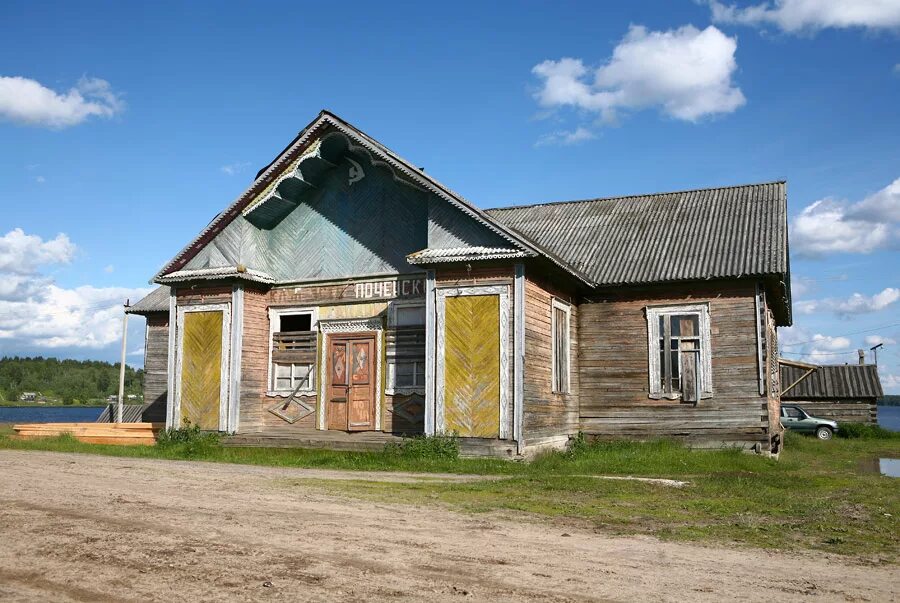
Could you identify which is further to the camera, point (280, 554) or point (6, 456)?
point (6, 456)

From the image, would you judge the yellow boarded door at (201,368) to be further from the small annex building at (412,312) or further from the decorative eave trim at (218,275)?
the decorative eave trim at (218,275)

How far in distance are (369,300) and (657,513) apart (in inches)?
413

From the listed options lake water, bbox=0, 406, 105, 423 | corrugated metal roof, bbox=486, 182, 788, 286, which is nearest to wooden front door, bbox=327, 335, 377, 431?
corrugated metal roof, bbox=486, 182, 788, 286

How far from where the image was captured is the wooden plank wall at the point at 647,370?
18.5 meters

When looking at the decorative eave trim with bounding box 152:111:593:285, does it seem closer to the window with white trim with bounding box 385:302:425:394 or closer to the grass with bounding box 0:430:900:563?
the window with white trim with bounding box 385:302:425:394

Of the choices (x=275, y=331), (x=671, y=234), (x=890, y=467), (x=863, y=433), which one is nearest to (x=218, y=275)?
(x=275, y=331)

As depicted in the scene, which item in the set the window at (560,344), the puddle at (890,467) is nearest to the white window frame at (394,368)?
the window at (560,344)

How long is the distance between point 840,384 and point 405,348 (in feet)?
90.2

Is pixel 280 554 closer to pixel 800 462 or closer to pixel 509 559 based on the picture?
pixel 509 559

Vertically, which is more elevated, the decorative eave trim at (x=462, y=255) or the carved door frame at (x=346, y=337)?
the decorative eave trim at (x=462, y=255)

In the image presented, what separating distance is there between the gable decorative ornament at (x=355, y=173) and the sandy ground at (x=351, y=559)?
11.0 meters

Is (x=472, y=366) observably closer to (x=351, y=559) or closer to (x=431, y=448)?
(x=431, y=448)

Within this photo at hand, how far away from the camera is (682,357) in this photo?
1919 cm

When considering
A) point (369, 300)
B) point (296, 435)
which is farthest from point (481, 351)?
point (296, 435)
